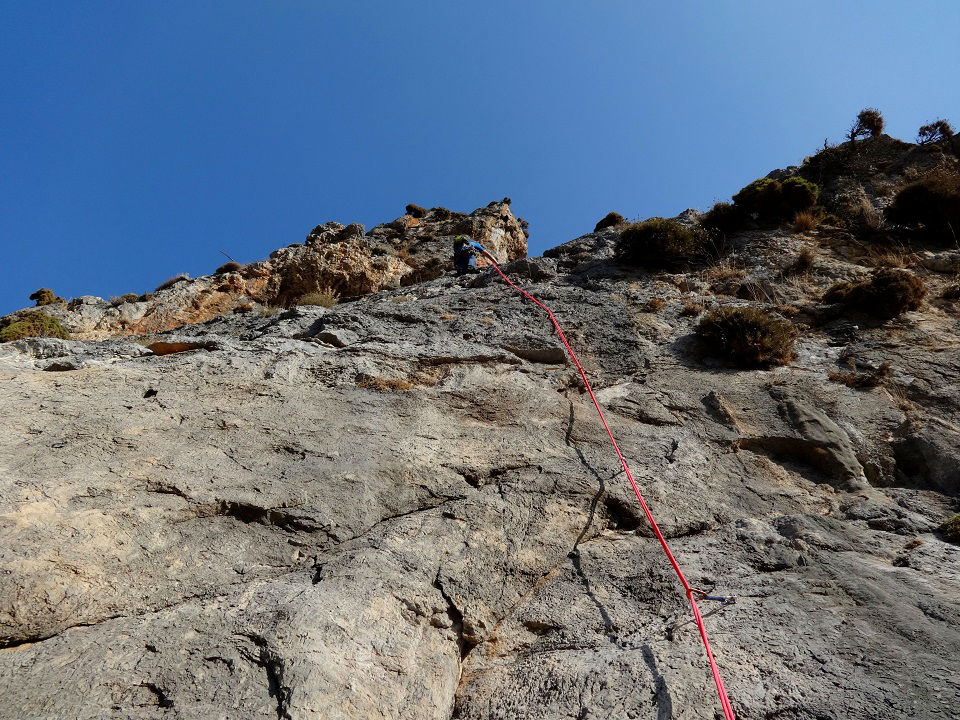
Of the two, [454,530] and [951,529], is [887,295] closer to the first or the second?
[951,529]

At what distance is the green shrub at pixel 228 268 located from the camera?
56.8ft

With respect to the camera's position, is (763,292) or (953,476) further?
(763,292)

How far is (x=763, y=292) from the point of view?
10.2m

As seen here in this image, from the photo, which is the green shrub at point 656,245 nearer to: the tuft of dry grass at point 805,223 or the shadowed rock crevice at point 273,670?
the tuft of dry grass at point 805,223

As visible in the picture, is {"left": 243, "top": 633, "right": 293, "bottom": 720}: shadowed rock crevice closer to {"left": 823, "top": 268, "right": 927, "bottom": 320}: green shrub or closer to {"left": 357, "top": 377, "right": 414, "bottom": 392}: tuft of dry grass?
{"left": 357, "top": 377, "right": 414, "bottom": 392}: tuft of dry grass

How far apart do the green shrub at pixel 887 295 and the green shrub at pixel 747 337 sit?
65.9 inches

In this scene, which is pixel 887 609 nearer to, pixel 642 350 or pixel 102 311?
pixel 642 350

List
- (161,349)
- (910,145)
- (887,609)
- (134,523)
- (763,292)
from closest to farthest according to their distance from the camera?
(887,609), (134,523), (161,349), (763,292), (910,145)

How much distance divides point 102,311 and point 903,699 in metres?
17.6

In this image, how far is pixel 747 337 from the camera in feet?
26.2

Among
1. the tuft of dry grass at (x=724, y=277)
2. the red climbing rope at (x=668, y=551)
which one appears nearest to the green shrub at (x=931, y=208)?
the tuft of dry grass at (x=724, y=277)

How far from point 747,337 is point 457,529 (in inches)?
208

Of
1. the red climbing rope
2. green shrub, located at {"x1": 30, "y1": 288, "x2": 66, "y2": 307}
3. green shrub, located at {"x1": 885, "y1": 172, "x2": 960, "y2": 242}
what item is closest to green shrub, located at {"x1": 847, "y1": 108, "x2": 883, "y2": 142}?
green shrub, located at {"x1": 885, "y1": 172, "x2": 960, "y2": 242}

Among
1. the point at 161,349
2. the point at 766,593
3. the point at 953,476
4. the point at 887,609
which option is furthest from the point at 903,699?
the point at 161,349
